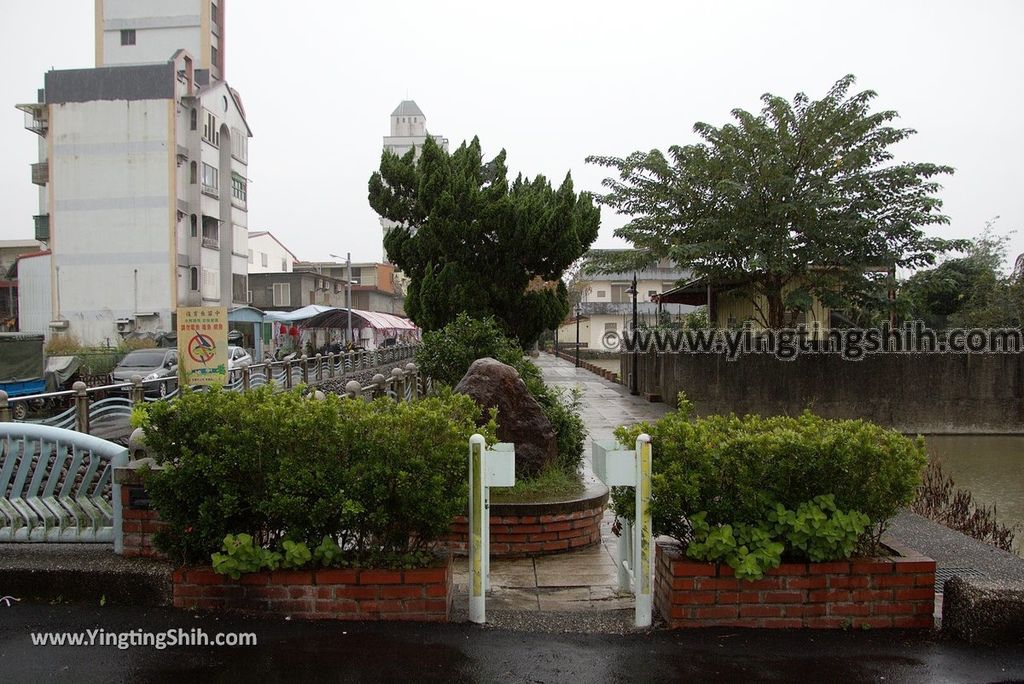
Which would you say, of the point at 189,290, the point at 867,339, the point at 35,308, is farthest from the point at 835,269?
the point at 35,308

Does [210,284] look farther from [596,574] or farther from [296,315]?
[596,574]

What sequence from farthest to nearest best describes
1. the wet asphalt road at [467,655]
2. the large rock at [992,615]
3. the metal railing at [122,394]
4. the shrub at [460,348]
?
1. the shrub at [460,348]
2. the metal railing at [122,394]
3. the large rock at [992,615]
4. the wet asphalt road at [467,655]

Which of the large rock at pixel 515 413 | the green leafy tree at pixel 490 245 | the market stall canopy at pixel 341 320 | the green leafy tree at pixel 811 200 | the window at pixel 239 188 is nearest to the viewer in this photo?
the large rock at pixel 515 413

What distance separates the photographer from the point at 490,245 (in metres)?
14.3

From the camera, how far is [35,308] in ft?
130

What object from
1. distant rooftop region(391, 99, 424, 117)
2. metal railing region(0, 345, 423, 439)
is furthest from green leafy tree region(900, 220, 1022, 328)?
distant rooftop region(391, 99, 424, 117)

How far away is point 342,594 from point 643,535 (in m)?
1.68

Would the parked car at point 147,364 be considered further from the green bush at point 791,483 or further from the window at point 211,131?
the window at point 211,131

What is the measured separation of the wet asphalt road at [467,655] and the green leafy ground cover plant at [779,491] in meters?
0.47

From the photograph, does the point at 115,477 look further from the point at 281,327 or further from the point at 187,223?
the point at 281,327

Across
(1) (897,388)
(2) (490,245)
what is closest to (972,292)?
(1) (897,388)

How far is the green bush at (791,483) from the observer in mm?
4340

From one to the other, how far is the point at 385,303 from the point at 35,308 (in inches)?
1364

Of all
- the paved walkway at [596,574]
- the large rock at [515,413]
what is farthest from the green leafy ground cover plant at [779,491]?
the large rock at [515,413]
